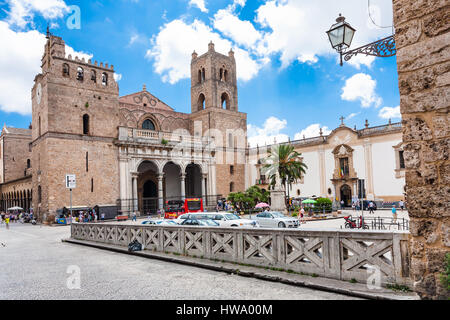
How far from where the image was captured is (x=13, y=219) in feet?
124

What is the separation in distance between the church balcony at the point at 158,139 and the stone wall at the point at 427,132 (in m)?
31.2

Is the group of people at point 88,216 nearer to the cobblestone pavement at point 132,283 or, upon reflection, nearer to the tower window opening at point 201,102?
the cobblestone pavement at point 132,283

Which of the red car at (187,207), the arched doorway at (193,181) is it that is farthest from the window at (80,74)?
the arched doorway at (193,181)

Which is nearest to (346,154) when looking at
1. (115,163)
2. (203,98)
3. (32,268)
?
(203,98)

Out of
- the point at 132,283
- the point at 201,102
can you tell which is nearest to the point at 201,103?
the point at 201,102

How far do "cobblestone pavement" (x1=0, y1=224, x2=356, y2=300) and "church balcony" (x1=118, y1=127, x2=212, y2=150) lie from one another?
2477 centimetres

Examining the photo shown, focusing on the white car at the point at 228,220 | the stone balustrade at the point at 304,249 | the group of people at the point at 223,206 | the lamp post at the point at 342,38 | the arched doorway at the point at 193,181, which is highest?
the lamp post at the point at 342,38

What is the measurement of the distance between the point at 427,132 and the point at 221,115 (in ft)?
129

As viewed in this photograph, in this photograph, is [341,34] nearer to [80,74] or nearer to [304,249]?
[304,249]

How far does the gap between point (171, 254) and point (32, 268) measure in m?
3.76

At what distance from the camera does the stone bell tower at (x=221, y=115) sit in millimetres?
42875

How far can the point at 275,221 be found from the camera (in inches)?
772

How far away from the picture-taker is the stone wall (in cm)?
443
